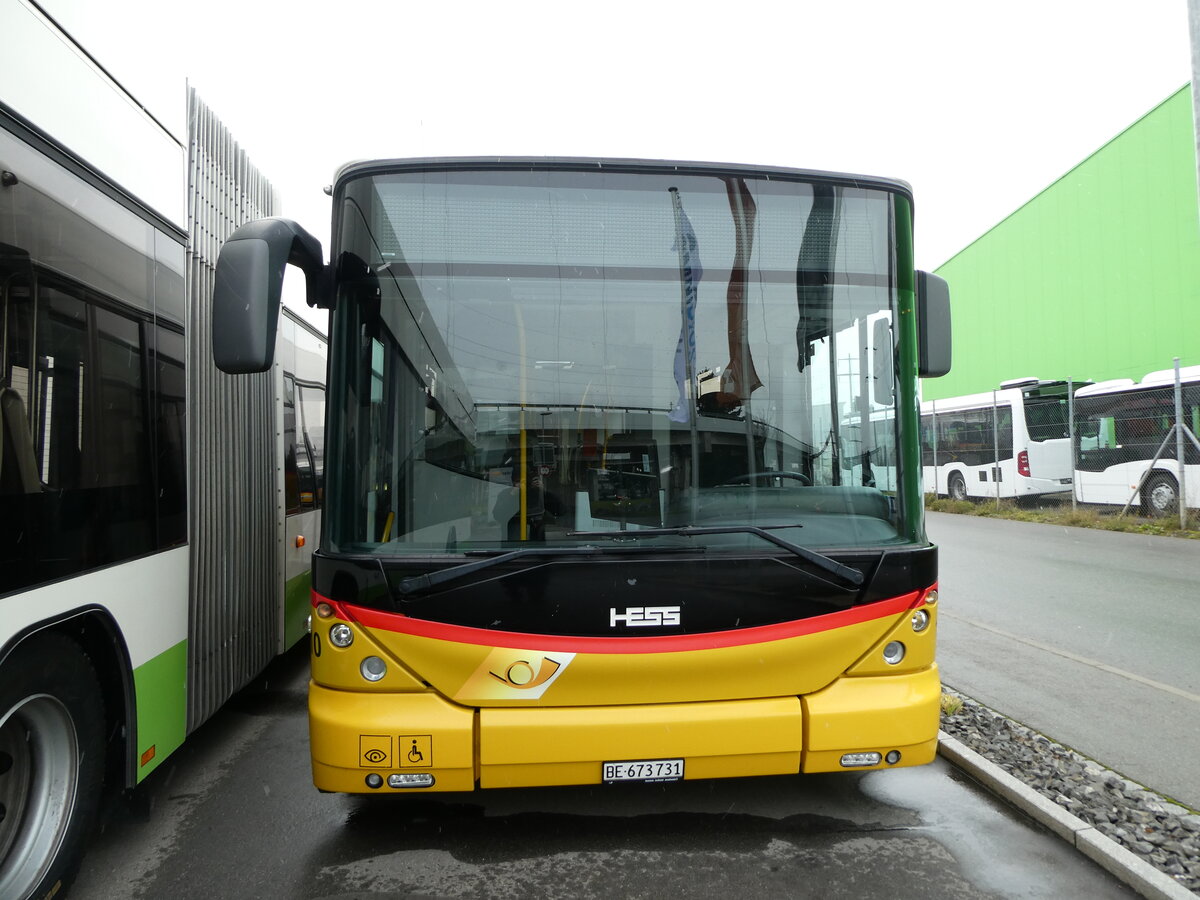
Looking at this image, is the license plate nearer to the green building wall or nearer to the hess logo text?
the hess logo text

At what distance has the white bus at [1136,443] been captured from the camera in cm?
1480

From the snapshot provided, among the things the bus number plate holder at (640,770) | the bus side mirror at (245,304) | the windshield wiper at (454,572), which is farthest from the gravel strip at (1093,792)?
the bus side mirror at (245,304)

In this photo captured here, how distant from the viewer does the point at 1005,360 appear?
2812 centimetres

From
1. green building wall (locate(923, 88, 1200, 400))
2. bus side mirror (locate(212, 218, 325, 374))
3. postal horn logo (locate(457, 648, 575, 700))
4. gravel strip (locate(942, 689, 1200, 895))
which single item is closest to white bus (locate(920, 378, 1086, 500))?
green building wall (locate(923, 88, 1200, 400))

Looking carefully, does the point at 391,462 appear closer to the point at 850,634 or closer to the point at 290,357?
the point at 850,634

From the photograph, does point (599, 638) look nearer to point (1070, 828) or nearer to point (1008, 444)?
point (1070, 828)

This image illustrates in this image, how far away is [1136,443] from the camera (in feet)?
52.4

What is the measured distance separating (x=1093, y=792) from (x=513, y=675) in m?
2.70

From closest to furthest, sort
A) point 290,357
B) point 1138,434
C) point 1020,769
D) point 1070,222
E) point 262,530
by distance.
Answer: point 1020,769
point 262,530
point 290,357
point 1138,434
point 1070,222

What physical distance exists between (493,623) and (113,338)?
1.87m

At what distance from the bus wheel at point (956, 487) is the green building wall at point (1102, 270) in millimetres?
5196

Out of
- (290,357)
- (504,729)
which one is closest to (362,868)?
(504,729)

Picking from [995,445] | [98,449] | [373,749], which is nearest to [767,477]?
[373,749]

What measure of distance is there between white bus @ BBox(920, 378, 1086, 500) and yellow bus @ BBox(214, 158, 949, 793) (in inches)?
650
